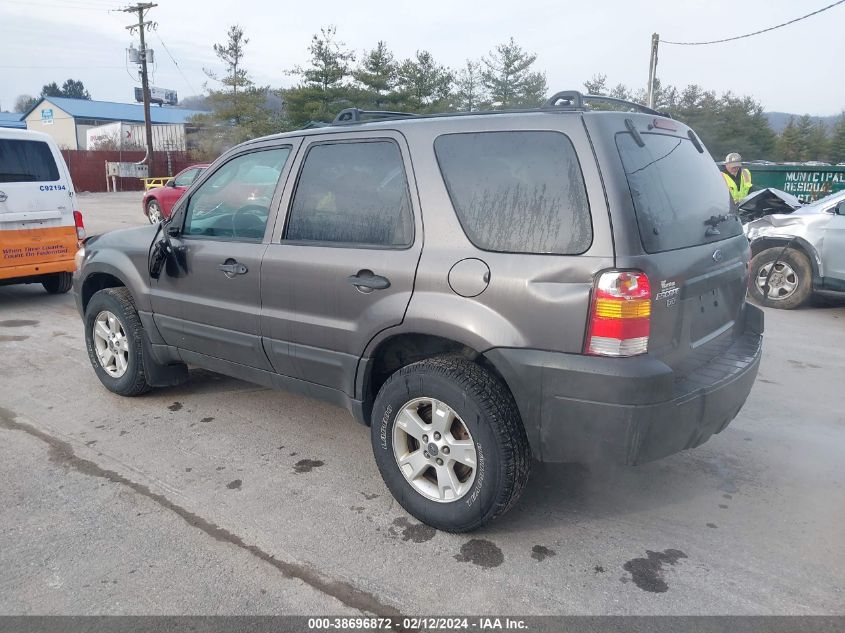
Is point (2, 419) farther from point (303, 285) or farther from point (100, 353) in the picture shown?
point (303, 285)

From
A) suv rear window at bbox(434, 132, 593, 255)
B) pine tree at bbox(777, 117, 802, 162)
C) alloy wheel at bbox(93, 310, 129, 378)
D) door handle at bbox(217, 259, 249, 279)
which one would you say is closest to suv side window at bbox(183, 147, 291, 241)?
door handle at bbox(217, 259, 249, 279)

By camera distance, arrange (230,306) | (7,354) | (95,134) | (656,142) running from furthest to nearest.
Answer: (95,134)
(7,354)
(230,306)
(656,142)

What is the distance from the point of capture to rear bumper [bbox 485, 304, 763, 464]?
8.80ft

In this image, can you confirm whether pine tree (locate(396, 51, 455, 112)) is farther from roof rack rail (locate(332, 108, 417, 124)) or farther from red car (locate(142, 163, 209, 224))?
roof rack rail (locate(332, 108, 417, 124))

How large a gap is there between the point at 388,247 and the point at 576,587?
1.73 metres

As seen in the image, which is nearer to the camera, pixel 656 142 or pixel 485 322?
pixel 485 322

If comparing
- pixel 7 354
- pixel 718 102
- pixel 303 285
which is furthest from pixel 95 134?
pixel 303 285

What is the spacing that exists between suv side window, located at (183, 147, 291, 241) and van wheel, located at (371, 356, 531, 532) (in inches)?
54.7

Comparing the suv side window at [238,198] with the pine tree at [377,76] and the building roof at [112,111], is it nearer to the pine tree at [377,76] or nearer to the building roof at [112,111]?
the pine tree at [377,76]

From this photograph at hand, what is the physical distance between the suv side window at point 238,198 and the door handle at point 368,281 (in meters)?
0.83

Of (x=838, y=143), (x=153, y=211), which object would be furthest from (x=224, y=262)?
(x=838, y=143)

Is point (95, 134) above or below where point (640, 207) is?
above

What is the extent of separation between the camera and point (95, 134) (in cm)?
5600

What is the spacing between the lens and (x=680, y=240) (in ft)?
9.83
